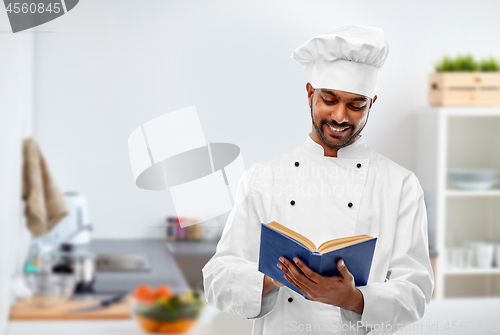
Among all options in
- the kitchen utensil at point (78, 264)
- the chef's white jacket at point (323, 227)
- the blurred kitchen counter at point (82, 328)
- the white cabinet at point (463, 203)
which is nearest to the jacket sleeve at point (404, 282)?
the chef's white jacket at point (323, 227)

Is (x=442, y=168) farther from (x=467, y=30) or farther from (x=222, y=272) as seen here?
(x=222, y=272)

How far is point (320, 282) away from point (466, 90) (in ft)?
5.46

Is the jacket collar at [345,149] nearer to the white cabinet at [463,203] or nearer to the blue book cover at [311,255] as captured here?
the blue book cover at [311,255]

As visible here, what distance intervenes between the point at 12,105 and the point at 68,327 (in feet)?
1.96

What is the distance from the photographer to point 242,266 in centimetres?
71

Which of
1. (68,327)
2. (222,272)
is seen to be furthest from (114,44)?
(222,272)

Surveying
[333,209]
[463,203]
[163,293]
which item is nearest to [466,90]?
[463,203]

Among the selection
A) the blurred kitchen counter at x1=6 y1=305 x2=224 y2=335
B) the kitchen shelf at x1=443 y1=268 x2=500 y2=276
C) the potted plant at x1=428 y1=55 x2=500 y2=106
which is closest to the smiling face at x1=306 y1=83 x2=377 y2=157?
the blurred kitchen counter at x1=6 y1=305 x2=224 y2=335

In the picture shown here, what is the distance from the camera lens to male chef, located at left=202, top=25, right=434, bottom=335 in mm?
705

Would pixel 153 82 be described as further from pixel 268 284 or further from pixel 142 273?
pixel 268 284

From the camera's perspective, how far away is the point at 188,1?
1611 mm

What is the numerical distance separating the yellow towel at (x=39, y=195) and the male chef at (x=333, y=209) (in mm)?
985

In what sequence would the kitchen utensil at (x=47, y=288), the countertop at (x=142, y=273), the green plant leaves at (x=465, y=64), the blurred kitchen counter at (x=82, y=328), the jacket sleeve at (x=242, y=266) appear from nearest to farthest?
the jacket sleeve at (x=242, y=266) → the blurred kitchen counter at (x=82, y=328) → the kitchen utensil at (x=47, y=288) → the countertop at (x=142, y=273) → the green plant leaves at (x=465, y=64)

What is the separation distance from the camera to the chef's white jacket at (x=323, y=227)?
0.70 metres
